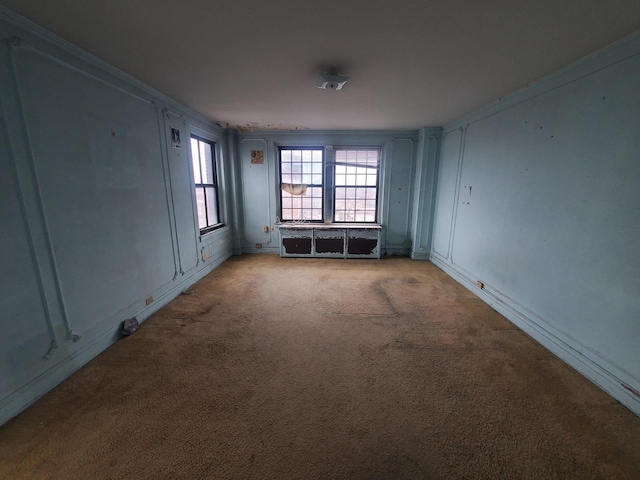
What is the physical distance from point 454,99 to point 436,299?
2421 millimetres

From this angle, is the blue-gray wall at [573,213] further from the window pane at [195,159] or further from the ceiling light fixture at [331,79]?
the window pane at [195,159]

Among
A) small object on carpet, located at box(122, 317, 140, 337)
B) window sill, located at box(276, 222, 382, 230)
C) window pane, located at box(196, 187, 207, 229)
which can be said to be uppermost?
window pane, located at box(196, 187, 207, 229)

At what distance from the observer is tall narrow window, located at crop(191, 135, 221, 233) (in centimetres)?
403

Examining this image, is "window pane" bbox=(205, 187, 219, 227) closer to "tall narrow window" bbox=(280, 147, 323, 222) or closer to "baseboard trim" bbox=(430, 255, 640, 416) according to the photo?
"tall narrow window" bbox=(280, 147, 323, 222)

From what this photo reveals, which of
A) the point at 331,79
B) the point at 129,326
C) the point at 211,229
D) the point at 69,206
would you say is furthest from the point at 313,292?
the point at 69,206

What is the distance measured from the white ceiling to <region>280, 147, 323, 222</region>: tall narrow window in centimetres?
223

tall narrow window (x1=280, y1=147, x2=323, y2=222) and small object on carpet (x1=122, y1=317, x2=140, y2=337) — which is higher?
tall narrow window (x1=280, y1=147, x2=323, y2=222)

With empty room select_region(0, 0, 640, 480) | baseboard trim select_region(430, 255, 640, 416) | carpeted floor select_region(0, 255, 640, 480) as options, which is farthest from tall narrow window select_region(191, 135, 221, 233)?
baseboard trim select_region(430, 255, 640, 416)

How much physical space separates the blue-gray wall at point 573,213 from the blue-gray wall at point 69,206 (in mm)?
3932

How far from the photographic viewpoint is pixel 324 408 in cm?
170

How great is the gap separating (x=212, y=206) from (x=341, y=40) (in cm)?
358

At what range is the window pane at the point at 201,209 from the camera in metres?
4.13

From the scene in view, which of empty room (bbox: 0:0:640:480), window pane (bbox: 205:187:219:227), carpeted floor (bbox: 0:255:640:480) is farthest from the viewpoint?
window pane (bbox: 205:187:219:227)

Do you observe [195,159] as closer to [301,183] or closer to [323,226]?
[301,183]
